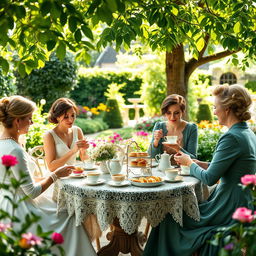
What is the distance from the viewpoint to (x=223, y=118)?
3.02 m

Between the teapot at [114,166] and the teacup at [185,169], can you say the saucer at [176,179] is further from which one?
the teapot at [114,166]

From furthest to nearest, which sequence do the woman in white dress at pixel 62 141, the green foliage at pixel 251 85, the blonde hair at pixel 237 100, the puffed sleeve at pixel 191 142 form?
the green foliage at pixel 251 85, the puffed sleeve at pixel 191 142, the woman in white dress at pixel 62 141, the blonde hair at pixel 237 100

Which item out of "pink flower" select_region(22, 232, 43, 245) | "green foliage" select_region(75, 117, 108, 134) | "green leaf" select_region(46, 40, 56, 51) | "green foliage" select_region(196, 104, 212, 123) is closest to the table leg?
"green leaf" select_region(46, 40, 56, 51)

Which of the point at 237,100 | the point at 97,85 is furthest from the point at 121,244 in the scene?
the point at 97,85

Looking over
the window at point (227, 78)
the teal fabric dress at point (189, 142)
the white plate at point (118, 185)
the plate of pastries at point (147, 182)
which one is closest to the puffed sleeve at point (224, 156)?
the plate of pastries at point (147, 182)

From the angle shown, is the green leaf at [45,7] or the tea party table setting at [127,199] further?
the tea party table setting at [127,199]

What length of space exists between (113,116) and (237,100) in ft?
43.2

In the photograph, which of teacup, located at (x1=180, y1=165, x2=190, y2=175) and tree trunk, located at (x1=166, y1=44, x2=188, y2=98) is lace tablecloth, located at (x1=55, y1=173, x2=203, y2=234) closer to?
teacup, located at (x1=180, y1=165, x2=190, y2=175)

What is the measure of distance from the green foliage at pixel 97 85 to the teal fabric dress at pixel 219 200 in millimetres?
16936

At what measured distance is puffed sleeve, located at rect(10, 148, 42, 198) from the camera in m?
2.82

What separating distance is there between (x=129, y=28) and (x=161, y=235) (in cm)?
176

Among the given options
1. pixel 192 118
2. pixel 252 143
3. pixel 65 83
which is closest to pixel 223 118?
pixel 252 143

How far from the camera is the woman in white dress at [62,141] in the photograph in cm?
374

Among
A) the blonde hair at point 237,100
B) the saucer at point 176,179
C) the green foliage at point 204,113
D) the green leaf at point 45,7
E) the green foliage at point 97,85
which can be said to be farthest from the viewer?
the green foliage at point 97,85
